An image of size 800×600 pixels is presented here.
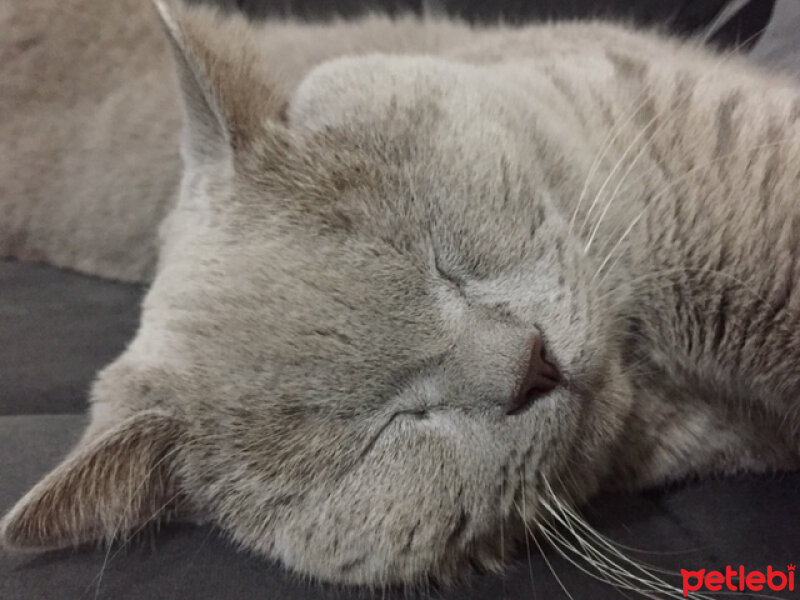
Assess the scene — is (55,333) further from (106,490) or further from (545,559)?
(545,559)

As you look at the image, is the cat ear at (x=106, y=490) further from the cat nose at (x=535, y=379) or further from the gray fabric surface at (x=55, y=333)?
the gray fabric surface at (x=55, y=333)

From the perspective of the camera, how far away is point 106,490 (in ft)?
2.80

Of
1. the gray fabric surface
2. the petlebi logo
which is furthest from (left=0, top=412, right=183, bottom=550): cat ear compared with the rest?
the petlebi logo

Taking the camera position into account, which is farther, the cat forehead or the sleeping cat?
the cat forehead

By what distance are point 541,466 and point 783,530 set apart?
33 centimetres

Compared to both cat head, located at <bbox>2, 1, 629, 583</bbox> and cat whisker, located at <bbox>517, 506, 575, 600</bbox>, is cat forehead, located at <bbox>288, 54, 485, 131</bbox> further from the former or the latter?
cat whisker, located at <bbox>517, 506, 575, 600</bbox>

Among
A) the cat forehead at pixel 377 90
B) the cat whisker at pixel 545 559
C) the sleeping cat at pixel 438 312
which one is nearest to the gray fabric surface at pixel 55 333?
the sleeping cat at pixel 438 312

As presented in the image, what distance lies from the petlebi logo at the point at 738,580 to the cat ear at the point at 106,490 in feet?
2.09

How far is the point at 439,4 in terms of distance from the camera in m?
1.94

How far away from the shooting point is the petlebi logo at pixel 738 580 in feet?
2.67

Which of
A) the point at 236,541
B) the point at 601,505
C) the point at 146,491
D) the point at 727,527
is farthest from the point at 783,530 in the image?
the point at 146,491

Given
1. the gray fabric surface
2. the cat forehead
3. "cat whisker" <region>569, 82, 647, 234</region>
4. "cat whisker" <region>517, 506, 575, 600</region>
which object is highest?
the cat forehead

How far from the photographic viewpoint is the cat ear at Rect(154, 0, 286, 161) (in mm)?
901

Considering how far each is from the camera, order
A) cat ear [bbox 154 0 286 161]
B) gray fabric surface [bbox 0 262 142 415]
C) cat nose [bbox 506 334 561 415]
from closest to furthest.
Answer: cat nose [bbox 506 334 561 415] → cat ear [bbox 154 0 286 161] → gray fabric surface [bbox 0 262 142 415]
